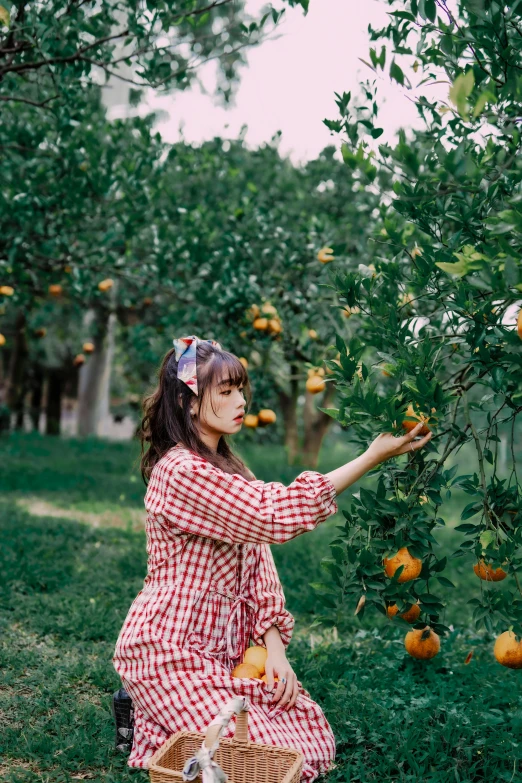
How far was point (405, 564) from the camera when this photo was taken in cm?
231

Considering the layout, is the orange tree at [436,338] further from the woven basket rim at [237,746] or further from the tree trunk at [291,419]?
the tree trunk at [291,419]

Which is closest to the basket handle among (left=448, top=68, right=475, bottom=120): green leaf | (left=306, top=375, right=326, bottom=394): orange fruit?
(left=448, top=68, right=475, bottom=120): green leaf

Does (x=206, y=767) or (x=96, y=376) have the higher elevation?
(x=96, y=376)

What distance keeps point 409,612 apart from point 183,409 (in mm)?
931

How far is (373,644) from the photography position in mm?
3650

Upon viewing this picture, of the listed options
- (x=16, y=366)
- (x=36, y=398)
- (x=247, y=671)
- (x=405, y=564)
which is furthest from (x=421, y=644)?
(x=36, y=398)

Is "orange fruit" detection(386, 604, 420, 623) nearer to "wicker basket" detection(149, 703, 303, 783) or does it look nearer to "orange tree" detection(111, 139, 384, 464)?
"wicker basket" detection(149, 703, 303, 783)

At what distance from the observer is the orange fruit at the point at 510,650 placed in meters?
2.37

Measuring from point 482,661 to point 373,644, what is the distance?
Answer: 469 mm

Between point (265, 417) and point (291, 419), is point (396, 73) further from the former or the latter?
point (291, 419)

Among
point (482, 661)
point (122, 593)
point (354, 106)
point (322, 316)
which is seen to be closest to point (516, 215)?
point (354, 106)

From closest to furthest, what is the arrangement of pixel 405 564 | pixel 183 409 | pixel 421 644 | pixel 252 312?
pixel 405 564, pixel 183 409, pixel 421 644, pixel 252 312

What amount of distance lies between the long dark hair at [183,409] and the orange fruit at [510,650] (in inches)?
35.0

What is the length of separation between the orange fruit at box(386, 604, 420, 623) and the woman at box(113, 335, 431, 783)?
305 millimetres
